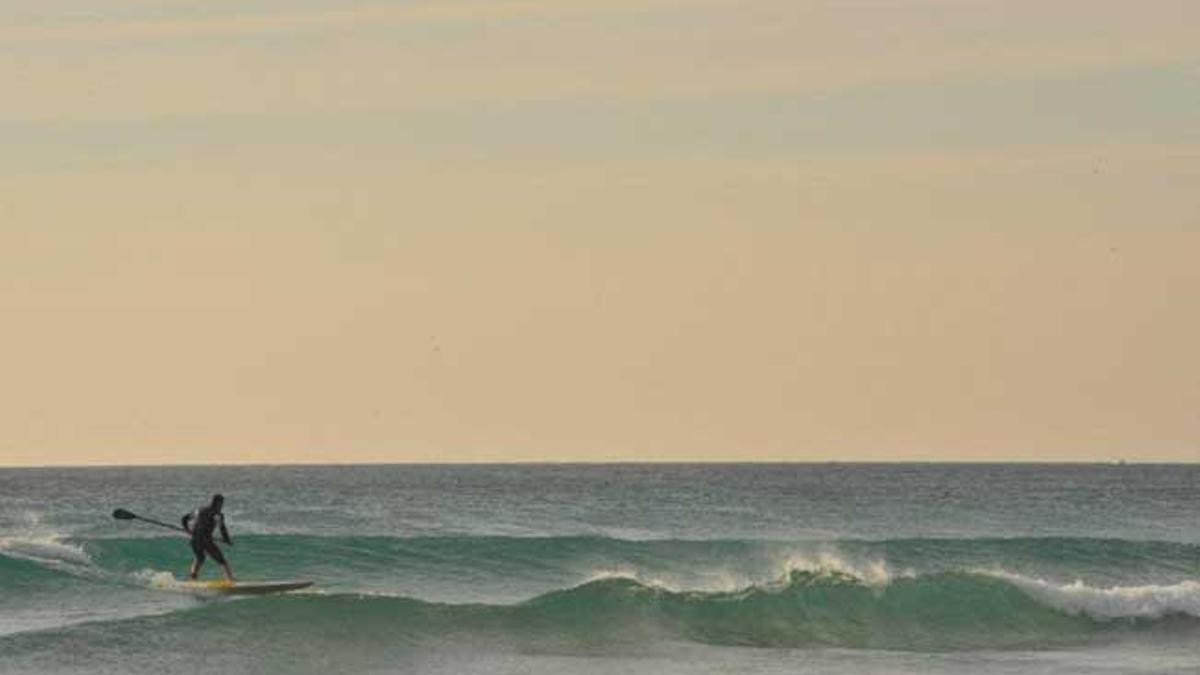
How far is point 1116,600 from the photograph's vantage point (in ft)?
118

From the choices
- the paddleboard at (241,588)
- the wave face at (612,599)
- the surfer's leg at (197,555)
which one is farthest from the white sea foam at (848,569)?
the surfer's leg at (197,555)

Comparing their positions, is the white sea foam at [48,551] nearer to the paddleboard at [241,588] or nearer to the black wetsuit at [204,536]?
the black wetsuit at [204,536]

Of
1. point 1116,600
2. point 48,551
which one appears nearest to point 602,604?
point 1116,600

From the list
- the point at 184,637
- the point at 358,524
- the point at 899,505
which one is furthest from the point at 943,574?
the point at 899,505

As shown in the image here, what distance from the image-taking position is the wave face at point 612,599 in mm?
32188

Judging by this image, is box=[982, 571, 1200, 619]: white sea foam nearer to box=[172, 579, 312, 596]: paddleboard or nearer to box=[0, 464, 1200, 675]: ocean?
box=[0, 464, 1200, 675]: ocean

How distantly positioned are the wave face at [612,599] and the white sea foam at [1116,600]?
33mm

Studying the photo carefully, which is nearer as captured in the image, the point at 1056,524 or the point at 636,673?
the point at 636,673

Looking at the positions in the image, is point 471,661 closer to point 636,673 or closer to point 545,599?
point 636,673

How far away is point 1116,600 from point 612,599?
7.98 m

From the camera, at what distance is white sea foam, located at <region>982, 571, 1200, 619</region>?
35.6m

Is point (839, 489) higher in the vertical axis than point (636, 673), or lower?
higher

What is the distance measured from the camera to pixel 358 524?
62.0 meters

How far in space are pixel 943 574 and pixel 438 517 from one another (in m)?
30.4
